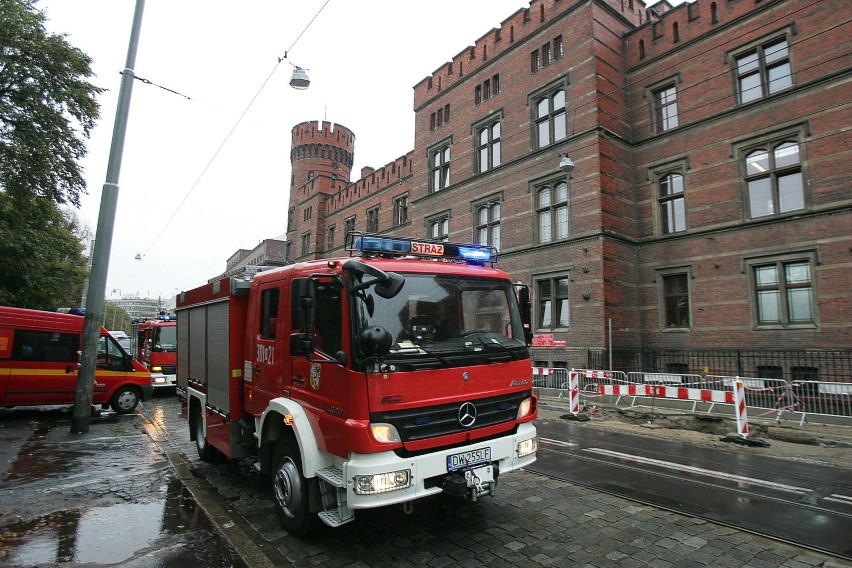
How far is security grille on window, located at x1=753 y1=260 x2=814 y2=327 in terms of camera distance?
14422 mm

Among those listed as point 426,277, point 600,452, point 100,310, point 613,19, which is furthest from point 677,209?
point 100,310

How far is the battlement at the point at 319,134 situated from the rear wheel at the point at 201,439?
1568 inches

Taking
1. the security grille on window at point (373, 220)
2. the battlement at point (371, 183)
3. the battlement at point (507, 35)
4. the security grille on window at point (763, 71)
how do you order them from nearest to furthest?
the security grille on window at point (763, 71) → the battlement at point (507, 35) → the battlement at point (371, 183) → the security grille on window at point (373, 220)

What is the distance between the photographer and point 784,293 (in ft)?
48.5

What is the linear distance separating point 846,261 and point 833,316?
5.47ft

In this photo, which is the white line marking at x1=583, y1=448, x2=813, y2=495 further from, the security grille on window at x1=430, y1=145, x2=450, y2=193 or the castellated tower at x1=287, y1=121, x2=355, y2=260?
the castellated tower at x1=287, y1=121, x2=355, y2=260

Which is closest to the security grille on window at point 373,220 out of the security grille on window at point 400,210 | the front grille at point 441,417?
the security grille on window at point 400,210

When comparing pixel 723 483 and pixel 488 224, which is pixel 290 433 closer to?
pixel 723 483

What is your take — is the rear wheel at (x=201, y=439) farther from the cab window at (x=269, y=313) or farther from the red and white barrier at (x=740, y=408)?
the red and white barrier at (x=740, y=408)

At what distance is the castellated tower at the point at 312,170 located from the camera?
4222cm

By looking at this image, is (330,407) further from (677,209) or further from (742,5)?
(742,5)

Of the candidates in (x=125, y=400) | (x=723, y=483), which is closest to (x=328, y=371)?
(x=723, y=483)

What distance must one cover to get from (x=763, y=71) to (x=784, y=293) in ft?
25.2

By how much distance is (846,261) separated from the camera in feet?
44.5
